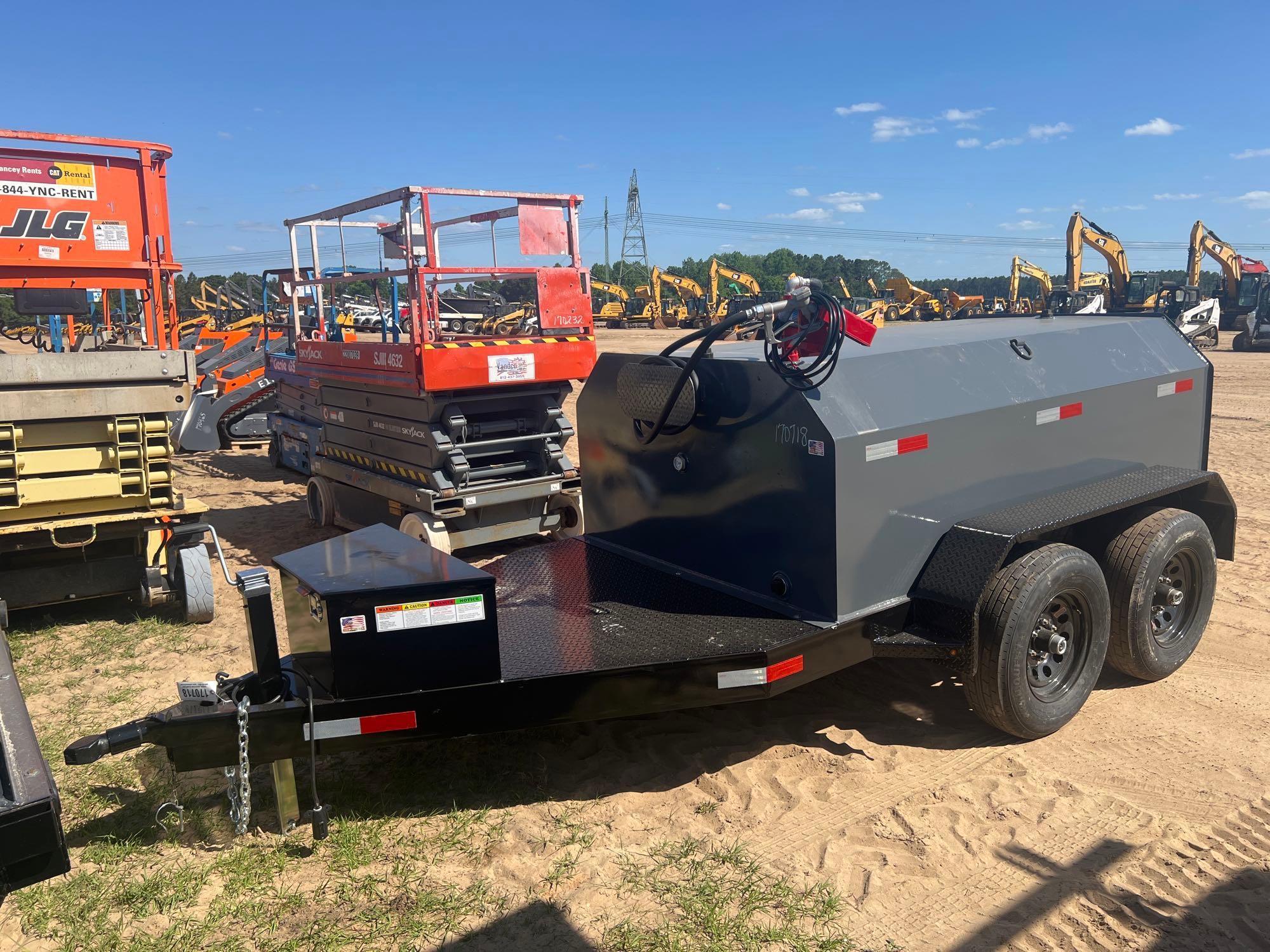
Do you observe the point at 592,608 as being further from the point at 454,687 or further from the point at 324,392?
the point at 324,392

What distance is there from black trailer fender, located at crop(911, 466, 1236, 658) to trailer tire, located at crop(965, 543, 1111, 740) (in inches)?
3.2

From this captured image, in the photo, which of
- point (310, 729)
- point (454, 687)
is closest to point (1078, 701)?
point (454, 687)

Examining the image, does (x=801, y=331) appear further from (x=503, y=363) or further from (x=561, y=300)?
(x=561, y=300)

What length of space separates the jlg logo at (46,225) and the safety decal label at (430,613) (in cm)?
456

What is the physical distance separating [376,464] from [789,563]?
16.6 ft

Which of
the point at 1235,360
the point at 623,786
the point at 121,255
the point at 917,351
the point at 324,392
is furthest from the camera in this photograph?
the point at 1235,360

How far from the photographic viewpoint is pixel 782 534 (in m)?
3.99

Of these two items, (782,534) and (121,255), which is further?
(121,255)

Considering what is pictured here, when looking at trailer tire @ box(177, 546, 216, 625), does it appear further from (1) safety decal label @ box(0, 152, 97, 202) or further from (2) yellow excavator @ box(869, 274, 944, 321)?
(2) yellow excavator @ box(869, 274, 944, 321)

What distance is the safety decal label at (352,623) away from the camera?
3.23 m

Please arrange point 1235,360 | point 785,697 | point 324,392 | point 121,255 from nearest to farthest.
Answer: point 785,697, point 121,255, point 324,392, point 1235,360

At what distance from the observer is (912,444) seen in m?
3.92

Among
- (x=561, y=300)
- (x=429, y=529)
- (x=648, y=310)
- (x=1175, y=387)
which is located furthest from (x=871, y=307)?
(x=1175, y=387)

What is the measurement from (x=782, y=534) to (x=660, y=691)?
0.89 m
